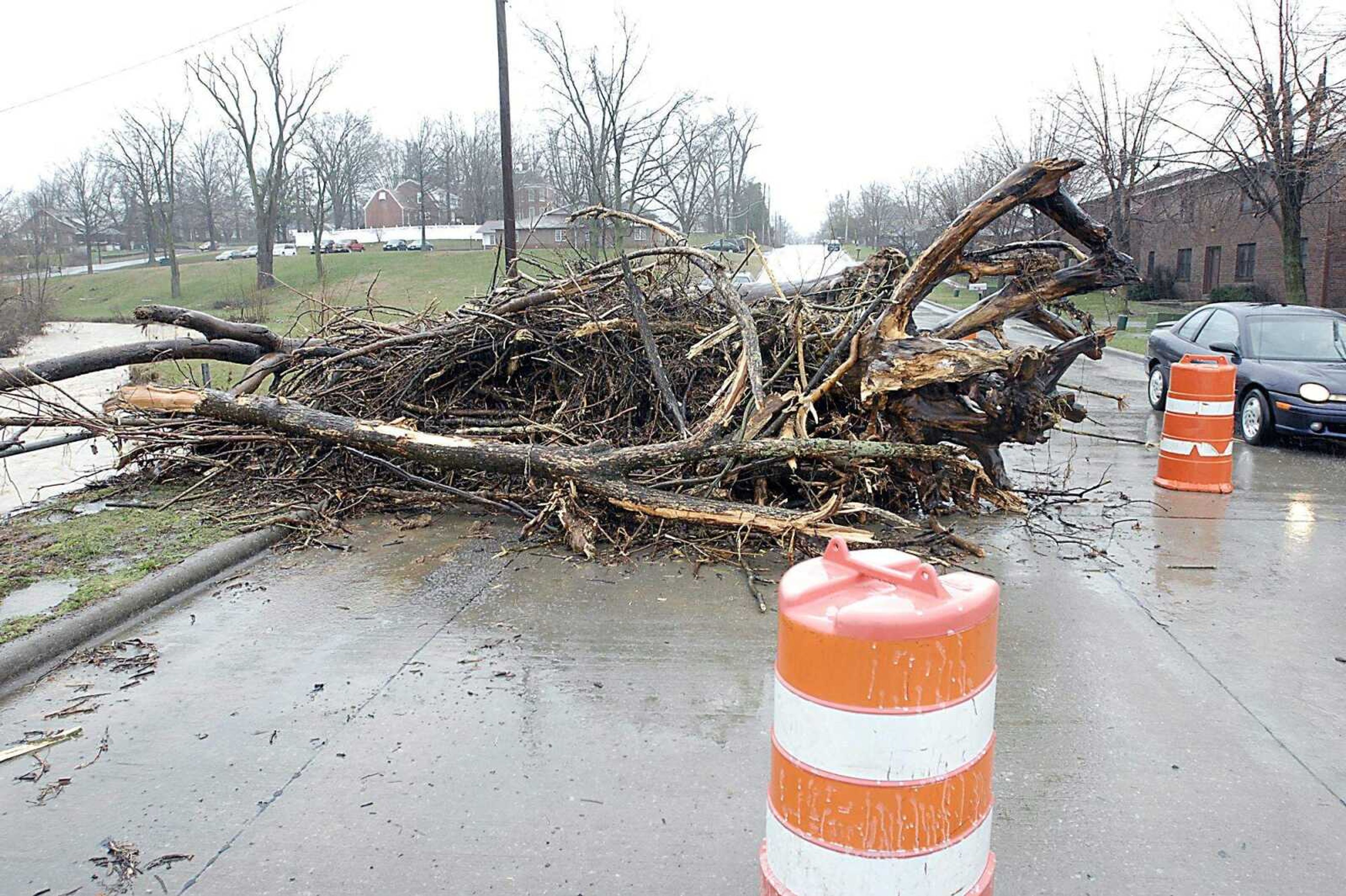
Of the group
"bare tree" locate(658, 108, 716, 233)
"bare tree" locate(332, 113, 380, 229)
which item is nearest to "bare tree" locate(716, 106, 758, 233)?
"bare tree" locate(658, 108, 716, 233)

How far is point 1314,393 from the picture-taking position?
9.47 metres

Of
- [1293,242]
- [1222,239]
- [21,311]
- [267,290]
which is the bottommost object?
[21,311]

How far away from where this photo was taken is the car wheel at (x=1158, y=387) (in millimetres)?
12547

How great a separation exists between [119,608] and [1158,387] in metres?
12.6

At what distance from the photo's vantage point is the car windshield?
10.3 meters

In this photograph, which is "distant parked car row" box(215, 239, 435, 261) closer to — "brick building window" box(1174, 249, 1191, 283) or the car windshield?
"brick building window" box(1174, 249, 1191, 283)

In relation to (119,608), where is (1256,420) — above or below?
above

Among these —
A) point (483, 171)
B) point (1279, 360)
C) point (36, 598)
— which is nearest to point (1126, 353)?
point (1279, 360)

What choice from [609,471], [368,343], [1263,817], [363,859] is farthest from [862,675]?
[368,343]

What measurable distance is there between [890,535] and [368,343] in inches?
193

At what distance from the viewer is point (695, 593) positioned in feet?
17.3

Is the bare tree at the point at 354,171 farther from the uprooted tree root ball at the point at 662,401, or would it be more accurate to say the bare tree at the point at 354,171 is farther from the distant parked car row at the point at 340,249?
the uprooted tree root ball at the point at 662,401

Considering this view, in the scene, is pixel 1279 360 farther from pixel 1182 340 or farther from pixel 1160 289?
pixel 1160 289

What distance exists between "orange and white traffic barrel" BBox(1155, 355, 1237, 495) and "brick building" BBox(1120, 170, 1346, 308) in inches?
872
